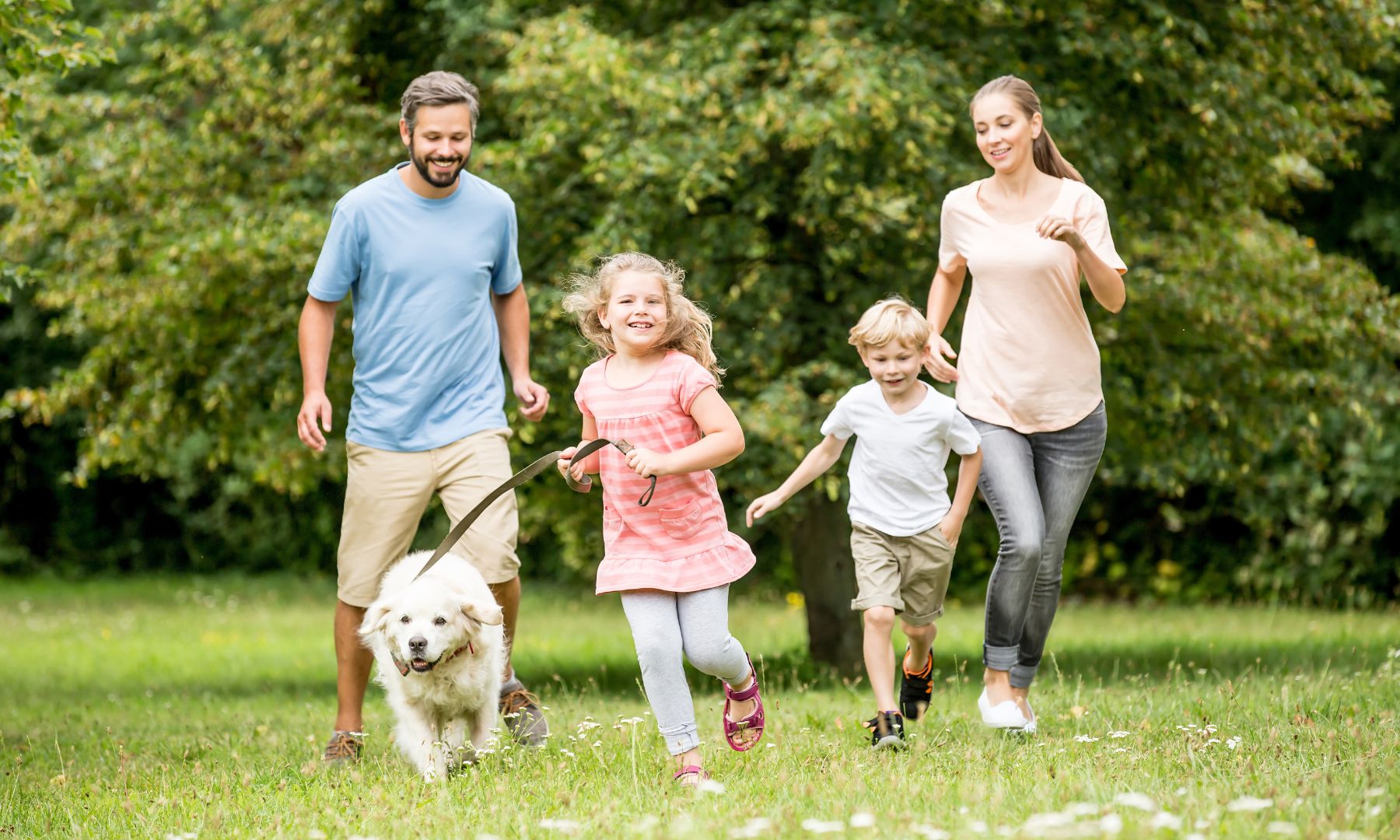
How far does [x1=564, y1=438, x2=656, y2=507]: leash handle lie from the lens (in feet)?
14.0

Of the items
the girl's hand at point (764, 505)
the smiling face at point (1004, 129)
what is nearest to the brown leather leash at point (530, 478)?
the girl's hand at point (764, 505)

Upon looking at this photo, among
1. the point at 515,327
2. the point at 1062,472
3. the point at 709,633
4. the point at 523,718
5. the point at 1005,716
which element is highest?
the point at 515,327

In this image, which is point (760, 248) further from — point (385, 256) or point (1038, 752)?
point (1038, 752)

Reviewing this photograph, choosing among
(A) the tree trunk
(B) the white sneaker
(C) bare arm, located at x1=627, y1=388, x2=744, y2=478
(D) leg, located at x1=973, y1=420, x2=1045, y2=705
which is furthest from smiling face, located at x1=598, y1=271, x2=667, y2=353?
(A) the tree trunk

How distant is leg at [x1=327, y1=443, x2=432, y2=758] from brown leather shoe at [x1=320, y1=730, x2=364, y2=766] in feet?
0.23

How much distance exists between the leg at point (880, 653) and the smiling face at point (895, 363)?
765 millimetres

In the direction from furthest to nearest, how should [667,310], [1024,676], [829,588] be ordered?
[829,588]
[1024,676]
[667,310]

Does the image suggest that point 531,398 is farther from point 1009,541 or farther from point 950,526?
point 1009,541

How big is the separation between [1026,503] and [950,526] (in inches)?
10.7

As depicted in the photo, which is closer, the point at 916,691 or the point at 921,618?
the point at 921,618

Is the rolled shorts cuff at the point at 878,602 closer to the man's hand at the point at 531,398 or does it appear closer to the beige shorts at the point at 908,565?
the beige shorts at the point at 908,565

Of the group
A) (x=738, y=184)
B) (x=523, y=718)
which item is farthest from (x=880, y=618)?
(x=738, y=184)

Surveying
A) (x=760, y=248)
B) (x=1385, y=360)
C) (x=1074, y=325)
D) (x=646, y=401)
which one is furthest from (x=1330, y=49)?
(x=646, y=401)

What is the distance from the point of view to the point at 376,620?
4.76 meters
